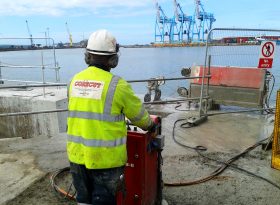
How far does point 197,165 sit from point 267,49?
3511 mm

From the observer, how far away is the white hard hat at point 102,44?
268 centimetres

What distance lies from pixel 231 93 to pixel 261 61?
55.1 inches

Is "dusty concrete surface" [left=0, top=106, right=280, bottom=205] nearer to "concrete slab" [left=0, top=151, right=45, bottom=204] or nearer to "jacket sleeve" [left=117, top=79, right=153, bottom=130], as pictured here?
"concrete slab" [left=0, top=151, right=45, bottom=204]

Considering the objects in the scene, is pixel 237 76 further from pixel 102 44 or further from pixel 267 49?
pixel 102 44

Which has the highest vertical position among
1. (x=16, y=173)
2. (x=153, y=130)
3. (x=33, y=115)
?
(x=153, y=130)

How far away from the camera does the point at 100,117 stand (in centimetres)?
263

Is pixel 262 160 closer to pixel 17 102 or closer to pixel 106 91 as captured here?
pixel 106 91

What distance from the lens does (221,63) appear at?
27.6ft

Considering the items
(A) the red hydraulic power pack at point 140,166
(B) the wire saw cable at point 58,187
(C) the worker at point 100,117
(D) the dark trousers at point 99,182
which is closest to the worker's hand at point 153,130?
(A) the red hydraulic power pack at point 140,166

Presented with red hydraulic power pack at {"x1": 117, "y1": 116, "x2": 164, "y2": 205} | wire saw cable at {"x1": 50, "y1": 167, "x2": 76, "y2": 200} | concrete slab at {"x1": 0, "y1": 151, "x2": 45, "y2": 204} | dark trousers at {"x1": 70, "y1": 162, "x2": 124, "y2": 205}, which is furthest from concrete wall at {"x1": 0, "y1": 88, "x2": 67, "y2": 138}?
dark trousers at {"x1": 70, "y1": 162, "x2": 124, "y2": 205}

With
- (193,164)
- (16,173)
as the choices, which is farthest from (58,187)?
(193,164)

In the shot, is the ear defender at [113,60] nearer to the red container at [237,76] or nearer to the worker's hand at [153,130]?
the worker's hand at [153,130]

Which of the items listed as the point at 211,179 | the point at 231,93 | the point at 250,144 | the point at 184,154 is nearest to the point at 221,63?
the point at 231,93

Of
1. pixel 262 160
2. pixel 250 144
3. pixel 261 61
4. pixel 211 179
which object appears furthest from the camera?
pixel 261 61
